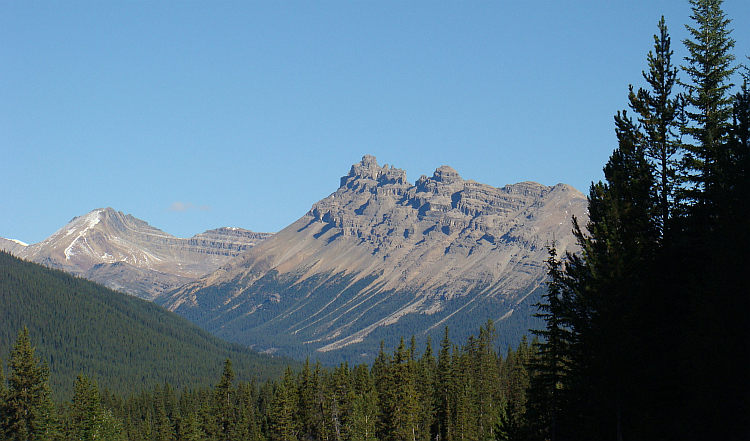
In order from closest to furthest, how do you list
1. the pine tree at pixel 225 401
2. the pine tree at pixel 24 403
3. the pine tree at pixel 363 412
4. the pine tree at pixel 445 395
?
the pine tree at pixel 24 403, the pine tree at pixel 445 395, the pine tree at pixel 363 412, the pine tree at pixel 225 401

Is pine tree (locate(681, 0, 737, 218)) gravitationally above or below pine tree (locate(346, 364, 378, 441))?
above

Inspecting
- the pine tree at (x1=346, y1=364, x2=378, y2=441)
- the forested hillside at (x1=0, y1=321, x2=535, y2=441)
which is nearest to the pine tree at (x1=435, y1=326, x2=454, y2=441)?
the forested hillside at (x1=0, y1=321, x2=535, y2=441)

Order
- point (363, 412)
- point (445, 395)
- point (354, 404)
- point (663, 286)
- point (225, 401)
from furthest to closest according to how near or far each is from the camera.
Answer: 1. point (225, 401)
2. point (363, 412)
3. point (354, 404)
4. point (445, 395)
5. point (663, 286)

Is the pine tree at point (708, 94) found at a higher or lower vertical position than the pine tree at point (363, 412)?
higher

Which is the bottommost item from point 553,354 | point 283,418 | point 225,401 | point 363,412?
point 283,418

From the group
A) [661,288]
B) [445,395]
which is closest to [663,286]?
[661,288]

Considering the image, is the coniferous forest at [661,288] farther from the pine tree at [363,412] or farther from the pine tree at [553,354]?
the pine tree at [363,412]

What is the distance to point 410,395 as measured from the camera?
78.9 meters

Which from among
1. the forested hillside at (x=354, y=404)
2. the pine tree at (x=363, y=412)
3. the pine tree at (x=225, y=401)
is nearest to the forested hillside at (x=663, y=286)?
the forested hillside at (x=354, y=404)

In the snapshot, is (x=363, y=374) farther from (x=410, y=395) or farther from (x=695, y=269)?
(x=695, y=269)

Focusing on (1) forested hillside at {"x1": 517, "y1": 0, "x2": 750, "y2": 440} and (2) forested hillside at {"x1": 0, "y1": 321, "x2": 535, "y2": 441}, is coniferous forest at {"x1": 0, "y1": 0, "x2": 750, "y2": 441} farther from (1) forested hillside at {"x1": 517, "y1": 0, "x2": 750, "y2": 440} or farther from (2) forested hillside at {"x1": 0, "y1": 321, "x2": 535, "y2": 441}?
(2) forested hillside at {"x1": 0, "y1": 321, "x2": 535, "y2": 441}

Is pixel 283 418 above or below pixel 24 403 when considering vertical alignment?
below

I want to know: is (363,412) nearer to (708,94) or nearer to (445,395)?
(445,395)

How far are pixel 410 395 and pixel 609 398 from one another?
137 ft
